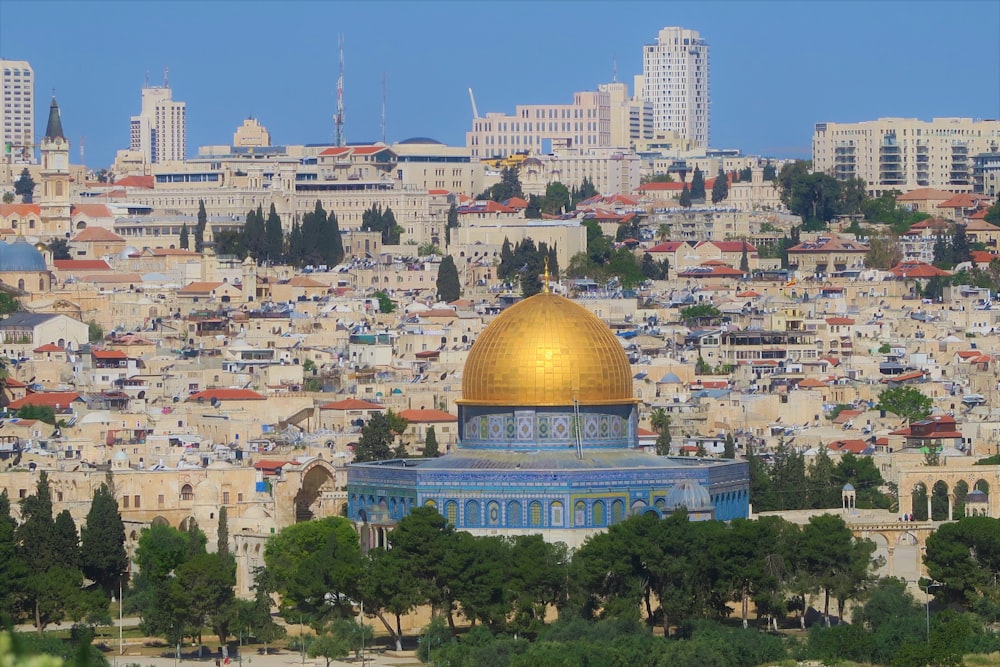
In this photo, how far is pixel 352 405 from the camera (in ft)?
234

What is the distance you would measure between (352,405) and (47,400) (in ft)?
22.4

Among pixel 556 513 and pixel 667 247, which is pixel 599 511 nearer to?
pixel 556 513

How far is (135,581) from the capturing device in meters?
50.1

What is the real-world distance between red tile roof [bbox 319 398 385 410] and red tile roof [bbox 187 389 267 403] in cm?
160

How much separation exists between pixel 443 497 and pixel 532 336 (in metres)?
2.64

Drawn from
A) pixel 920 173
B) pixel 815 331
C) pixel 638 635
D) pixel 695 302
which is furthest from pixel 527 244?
pixel 638 635

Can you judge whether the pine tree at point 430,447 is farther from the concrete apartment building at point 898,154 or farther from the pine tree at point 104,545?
the concrete apartment building at point 898,154

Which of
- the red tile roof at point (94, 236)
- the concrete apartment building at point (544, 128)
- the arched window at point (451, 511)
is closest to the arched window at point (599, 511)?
the arched window at point (451, 511)

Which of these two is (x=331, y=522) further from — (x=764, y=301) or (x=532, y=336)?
(x=764, y=301)

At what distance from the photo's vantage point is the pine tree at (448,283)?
323ft

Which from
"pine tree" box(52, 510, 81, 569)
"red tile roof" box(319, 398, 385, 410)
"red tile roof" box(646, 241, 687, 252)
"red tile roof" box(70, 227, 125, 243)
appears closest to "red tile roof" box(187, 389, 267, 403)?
"red tile roof" box(319, 398, 385, 410)

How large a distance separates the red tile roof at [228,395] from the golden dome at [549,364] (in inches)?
970

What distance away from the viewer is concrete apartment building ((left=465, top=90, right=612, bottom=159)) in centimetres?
17000

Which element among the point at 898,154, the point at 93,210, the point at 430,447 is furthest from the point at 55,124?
the point at 430,447
